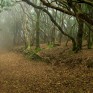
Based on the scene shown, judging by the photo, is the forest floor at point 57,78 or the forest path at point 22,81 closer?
the forest floor at point 57,78

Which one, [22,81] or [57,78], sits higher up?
[57,78]

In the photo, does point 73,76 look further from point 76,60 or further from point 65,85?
point 76,60

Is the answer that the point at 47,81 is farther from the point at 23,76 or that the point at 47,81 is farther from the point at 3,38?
the point at 3,38

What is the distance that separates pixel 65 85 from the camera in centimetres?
1258

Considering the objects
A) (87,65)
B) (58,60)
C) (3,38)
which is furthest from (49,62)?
(3,38)

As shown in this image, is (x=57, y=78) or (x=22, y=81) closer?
(x=22, y=81)

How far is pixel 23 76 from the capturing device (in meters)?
15.5

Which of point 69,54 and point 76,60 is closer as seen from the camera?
point 76,60

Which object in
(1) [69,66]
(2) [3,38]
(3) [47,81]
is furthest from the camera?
(2) [3,38]

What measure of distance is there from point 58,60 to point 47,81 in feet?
21.0

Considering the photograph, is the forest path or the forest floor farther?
the forest path

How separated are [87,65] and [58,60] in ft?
13.4

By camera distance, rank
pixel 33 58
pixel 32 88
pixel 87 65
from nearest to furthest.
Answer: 1. pixel 32 88
2. pixel 87 65
3. pixel 33 58

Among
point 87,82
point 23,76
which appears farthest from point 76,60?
point 87,82
